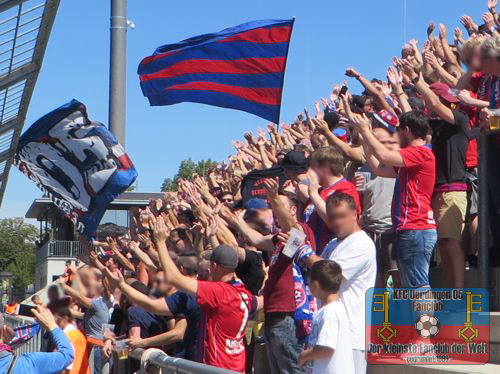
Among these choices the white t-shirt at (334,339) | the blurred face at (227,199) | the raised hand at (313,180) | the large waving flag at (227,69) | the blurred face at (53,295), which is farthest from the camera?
the large waving flag at (227,69)

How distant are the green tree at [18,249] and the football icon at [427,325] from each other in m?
95.0

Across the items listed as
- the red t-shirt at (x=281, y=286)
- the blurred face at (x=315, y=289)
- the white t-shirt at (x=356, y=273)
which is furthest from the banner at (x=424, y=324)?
the blurred face at (x=315, y=289)

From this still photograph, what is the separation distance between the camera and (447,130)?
8.62m

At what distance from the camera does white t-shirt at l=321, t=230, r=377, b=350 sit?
6855 millimetres

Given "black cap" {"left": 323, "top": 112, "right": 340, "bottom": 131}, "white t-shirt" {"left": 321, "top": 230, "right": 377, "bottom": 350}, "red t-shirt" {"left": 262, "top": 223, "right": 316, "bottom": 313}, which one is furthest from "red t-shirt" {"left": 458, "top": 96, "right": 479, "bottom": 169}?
"white t-shirt" {"left": 321, "top": 230, "right": 377, "bottom": 350}

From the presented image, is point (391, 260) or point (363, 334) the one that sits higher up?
point (391, 260)

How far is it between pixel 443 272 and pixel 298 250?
73.6 inches

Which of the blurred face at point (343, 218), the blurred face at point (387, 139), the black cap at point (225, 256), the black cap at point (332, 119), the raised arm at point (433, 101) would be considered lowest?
the black cap at point (225, 256)

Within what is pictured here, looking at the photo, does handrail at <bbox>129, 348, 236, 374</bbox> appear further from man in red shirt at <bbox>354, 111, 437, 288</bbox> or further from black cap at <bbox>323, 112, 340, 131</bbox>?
black cap at <bbox>323, 112, 340, 131</bbox>

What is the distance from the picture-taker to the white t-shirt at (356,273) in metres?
6.86

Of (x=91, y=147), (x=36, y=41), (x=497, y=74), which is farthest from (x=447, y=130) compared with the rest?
(x=36, y=41)

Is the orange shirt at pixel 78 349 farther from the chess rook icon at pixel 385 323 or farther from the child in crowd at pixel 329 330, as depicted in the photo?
the child in crowd at pixel 329 330

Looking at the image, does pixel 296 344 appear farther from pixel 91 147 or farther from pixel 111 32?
pixel 111 32

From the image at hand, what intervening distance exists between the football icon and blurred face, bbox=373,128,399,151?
1608 millimetres
